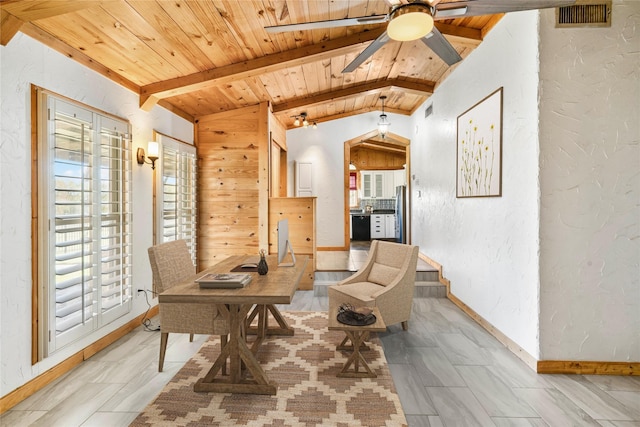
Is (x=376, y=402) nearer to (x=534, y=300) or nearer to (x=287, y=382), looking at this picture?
(x=287, y=382)

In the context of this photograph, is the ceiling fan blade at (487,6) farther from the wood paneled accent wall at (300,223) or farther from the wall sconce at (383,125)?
the wall sconce at (383,125)

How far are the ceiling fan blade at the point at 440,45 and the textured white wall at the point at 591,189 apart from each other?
695mm

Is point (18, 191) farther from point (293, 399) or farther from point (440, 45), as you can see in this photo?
point (440, 45)

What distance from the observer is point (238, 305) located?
7.28ft

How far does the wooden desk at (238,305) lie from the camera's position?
74.6 inches

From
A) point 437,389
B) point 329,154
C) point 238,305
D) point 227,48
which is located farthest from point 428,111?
point 238,305

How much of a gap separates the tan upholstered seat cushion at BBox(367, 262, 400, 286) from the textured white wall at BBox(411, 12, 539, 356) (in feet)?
3.14

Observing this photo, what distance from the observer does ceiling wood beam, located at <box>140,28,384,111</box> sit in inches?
136

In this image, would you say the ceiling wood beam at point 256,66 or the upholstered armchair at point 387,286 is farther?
the ceiling wood beam at point 256,66

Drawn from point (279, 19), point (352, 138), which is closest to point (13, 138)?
point (279, 19)

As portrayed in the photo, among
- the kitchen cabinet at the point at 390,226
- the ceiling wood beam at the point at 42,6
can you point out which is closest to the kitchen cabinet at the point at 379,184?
the kitchen cabinet at the point at 390,226

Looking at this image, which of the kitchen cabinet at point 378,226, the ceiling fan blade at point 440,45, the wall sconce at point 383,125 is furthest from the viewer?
the kitchen cabinet at point 378,226

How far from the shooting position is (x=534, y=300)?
2.56 metres

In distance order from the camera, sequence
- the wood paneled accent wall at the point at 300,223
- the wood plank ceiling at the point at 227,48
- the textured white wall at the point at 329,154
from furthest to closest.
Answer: the textured white wall at the point at 329,154 < the wood paneled accent wall at the point at 300,223 < the wood plank ceiling at the point at 227,48
